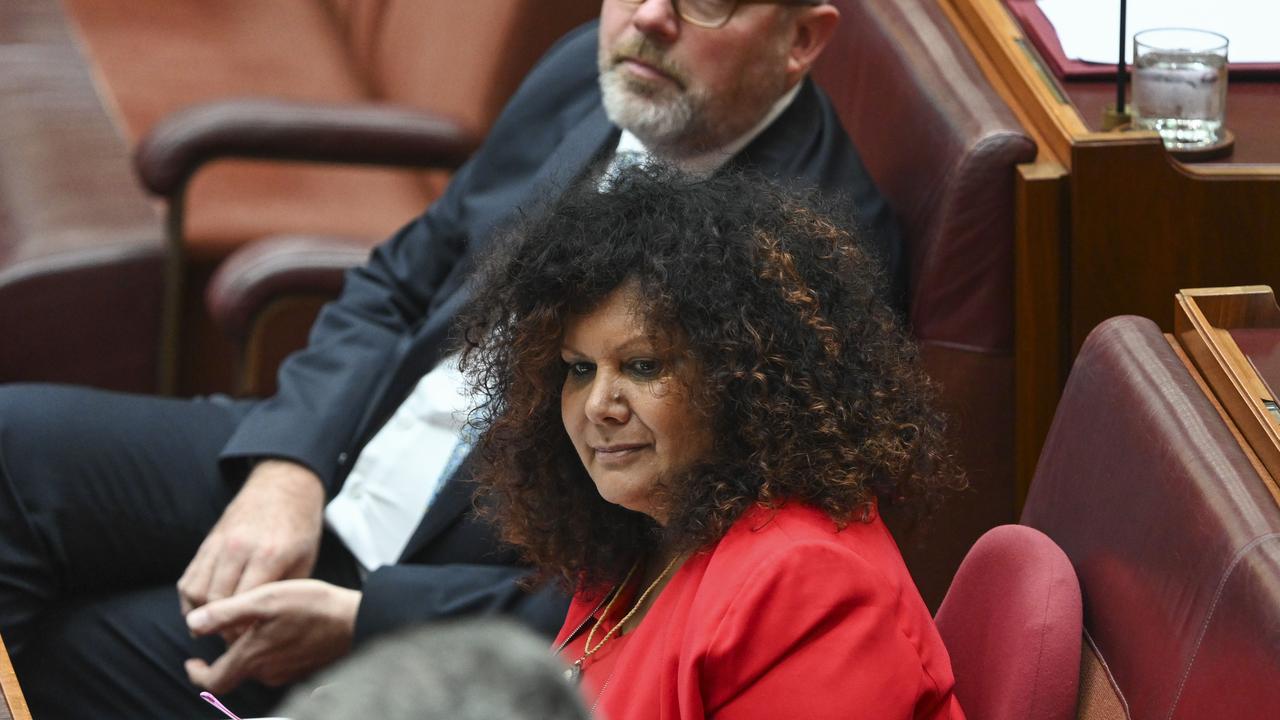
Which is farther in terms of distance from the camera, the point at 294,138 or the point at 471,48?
the point at 471,48

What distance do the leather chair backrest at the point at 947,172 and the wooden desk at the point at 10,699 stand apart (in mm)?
1010

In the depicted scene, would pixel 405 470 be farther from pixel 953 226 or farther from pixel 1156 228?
pixel 1156 228

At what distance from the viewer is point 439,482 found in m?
1.99

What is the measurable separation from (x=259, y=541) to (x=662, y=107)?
2.29 ft

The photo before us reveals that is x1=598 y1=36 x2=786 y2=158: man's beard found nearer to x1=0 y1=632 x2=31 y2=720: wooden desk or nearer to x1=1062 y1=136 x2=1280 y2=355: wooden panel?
x1=1062 y1=136 x2=1280 y2=355: wooden panel

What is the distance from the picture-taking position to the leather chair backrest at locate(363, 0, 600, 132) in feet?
9.46

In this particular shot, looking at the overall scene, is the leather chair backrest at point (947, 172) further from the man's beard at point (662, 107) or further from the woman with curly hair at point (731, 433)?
the woman with curly hair at point (731, 433)

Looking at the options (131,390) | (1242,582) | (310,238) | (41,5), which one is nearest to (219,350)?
(131,390)

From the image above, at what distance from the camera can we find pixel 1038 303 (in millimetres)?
1792

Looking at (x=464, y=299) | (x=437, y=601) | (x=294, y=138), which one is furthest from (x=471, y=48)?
(x=437, y=601)

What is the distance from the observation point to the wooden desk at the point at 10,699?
1.34 meters

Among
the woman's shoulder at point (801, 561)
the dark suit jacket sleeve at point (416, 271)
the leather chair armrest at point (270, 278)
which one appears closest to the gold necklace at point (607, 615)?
the woman's shoulder at point (801, 561)

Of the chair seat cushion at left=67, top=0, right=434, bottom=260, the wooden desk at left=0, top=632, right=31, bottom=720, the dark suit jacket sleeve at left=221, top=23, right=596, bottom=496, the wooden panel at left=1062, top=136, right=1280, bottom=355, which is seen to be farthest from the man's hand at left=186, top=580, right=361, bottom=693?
the chair seat cushion at left=67, top=0, right=434, bottom=260

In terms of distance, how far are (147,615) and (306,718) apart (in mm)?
1400
